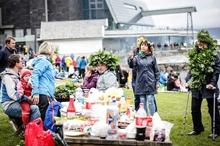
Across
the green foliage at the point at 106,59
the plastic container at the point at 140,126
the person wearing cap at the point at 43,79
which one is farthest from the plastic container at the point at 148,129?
the green foliage at the point at 106,59

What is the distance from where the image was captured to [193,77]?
8844 mm

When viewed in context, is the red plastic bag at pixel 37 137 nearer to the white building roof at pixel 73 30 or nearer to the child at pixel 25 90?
the child at pixel 25 90

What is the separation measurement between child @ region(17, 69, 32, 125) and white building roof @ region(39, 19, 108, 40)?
158 ft

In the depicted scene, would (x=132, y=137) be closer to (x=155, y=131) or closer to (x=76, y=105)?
(x=155, y=131)

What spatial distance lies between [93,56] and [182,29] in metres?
82.9

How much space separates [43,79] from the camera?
837 centimetres

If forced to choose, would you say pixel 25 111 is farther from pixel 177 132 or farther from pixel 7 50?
pixel 7 50

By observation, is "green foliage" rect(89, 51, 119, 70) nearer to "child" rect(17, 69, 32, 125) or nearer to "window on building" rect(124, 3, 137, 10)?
"child" rect(17, 69, 32, 125)

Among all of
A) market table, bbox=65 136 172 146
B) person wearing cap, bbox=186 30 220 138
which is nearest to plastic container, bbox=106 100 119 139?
market table, bbox=65 136 172 146

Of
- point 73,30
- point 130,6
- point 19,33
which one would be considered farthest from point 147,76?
point 130,6

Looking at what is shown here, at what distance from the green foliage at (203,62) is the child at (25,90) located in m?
3.05

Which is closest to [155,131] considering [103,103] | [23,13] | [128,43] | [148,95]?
[103,103]

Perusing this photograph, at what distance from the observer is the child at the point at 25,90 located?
322 inches

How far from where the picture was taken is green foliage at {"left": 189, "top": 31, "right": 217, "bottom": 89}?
340 inches
